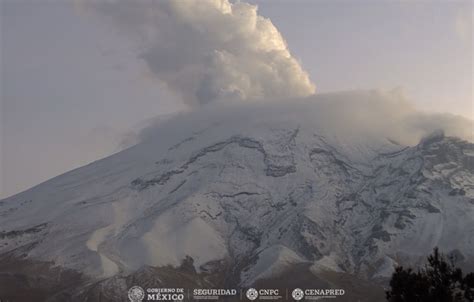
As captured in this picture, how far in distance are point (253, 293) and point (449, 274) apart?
136813mm

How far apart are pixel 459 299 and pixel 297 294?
431 feet

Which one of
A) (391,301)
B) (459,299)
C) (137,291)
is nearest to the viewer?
(459,299)

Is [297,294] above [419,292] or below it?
above

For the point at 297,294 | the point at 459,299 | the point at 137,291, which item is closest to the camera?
the point at 459,299

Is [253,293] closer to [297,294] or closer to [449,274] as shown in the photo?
[297,294]

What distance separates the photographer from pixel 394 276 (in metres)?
60.1

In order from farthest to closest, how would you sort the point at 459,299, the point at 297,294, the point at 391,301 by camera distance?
1. the point at 297,294
2. the point at 391,301
3. the point at 459,299

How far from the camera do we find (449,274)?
56688 millimetres

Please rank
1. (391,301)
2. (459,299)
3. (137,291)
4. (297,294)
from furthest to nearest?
(137,291) → (297,294) → (391,301) → (459,299)

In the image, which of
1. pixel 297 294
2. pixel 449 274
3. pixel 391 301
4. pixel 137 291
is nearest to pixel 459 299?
pixel 449 274

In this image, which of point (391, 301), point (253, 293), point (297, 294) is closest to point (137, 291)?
point (253, 293)

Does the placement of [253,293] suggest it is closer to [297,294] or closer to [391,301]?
[297,294]

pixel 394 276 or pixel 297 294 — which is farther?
pixel 297 294

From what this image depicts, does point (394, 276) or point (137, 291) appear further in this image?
point (137, 291)
